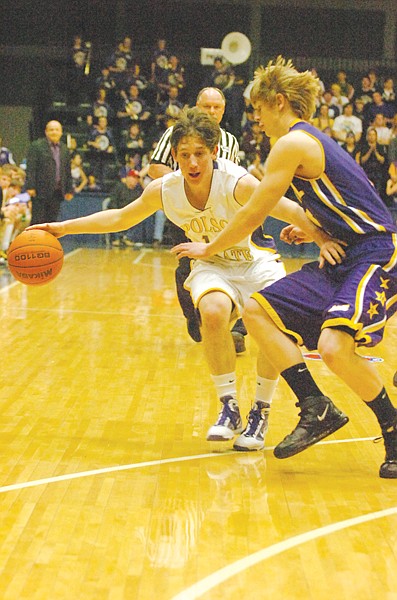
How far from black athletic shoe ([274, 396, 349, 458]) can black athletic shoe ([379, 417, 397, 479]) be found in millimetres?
187

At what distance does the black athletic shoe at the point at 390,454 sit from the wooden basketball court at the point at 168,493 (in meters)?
0.08

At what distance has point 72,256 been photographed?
1402 centimetres

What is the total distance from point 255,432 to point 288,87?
1523 millimetres

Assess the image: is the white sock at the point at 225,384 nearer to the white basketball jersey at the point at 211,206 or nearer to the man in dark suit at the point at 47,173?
the white basketball jersey at the point at 211,206

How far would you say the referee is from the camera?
6.44m

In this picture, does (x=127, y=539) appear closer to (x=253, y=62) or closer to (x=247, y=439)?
(x=247, y=439)

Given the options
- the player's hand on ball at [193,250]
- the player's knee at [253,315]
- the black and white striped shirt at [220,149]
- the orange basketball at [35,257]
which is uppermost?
the black and white striped shirt at [220,149]

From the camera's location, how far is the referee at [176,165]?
6441 mm

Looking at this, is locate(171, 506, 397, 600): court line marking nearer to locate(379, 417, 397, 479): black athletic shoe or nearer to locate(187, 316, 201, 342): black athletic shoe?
locate(379, 417, 397, 479): black athletic shoe

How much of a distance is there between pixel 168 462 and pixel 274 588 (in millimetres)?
1381

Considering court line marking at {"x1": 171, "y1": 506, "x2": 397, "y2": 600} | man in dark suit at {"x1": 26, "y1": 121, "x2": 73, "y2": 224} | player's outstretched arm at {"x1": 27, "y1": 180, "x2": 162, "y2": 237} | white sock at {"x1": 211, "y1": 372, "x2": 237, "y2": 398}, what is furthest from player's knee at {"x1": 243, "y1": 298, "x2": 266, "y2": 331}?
man in dark suit at {"x1": 26, "y1": 121, "x2": 73, "y2": 224}

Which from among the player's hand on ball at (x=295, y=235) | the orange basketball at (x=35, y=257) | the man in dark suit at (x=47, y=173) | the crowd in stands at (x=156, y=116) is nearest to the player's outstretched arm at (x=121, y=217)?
the orange basketball at (x=35, y=257)

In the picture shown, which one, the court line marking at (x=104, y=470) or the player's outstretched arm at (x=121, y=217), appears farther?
the player's outstretched arm at (x=121, y=217)

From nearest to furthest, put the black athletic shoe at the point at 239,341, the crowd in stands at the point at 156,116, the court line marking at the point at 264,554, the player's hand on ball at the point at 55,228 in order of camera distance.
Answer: the court line marking at the point at 264,554 < the player's hand on ball at the point at 55,228 < the black athletic shoe at the point at 239,341 < the crowd in stands at the point at 156,116
